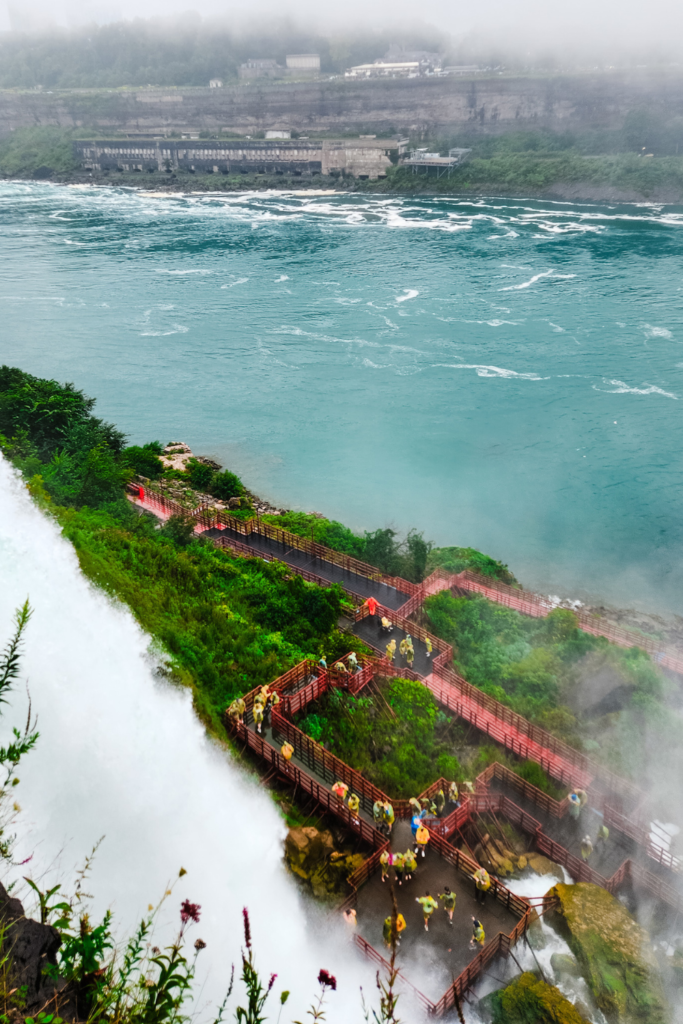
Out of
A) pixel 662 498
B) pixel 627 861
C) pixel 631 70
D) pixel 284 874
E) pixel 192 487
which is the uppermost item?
pixel 631 70

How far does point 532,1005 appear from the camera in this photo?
42.4 ft

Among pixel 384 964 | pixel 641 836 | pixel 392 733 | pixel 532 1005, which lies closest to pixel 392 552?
pixel 392 733

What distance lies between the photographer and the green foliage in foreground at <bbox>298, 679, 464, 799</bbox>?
1777 centimetres

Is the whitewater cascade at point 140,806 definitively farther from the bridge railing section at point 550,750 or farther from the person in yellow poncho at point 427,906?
the bridge railing section at point 550,750

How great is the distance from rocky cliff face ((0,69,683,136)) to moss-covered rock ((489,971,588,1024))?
471ft

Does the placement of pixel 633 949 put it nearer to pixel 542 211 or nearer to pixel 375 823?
pixel 375 823

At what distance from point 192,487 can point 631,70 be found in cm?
14202

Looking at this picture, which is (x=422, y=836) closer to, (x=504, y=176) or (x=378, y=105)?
(x=504, y=176)

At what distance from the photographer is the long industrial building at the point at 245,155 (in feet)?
408

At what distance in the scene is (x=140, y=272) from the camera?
8300 centimetres

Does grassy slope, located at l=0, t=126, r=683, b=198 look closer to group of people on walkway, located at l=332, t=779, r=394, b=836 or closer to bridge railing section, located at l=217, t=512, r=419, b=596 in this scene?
bridge railing section, located at l=217, t=512, r=419, b=596

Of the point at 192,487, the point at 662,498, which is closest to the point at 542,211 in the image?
the point at 662,498

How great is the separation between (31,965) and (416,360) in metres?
54.7

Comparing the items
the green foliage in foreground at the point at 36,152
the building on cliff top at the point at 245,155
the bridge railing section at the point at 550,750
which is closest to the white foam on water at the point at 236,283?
the building on cliff top at the point at 245,155
